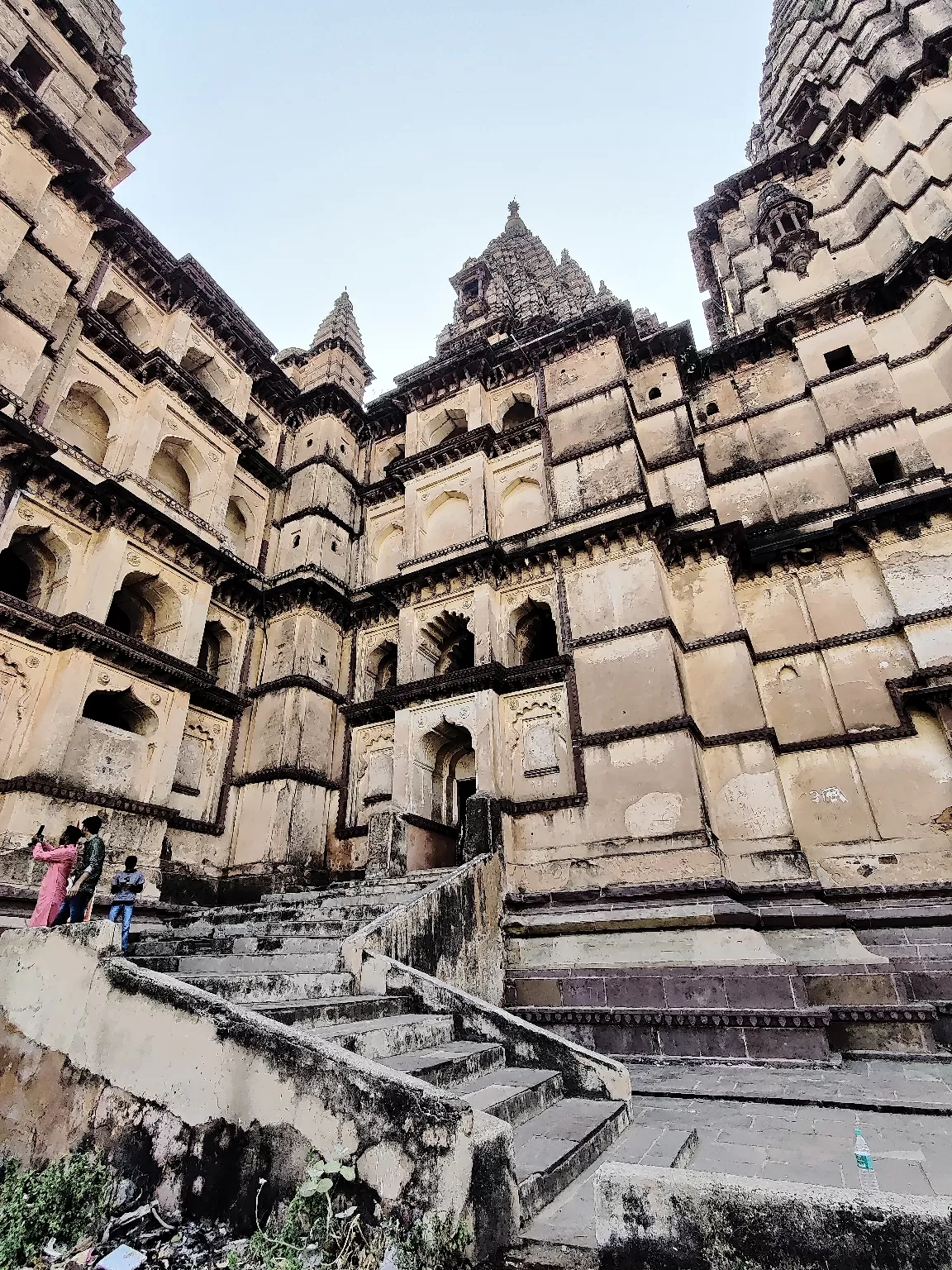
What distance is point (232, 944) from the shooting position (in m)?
8.91

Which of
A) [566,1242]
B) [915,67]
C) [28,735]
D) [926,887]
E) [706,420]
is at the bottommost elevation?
[566,1242]

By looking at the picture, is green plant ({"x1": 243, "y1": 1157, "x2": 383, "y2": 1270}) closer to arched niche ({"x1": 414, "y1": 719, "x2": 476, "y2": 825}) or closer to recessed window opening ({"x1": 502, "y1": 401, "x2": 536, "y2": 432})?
arched niche ({"x1": 414, "y1": 719, "x2": 476, "y2": 825})

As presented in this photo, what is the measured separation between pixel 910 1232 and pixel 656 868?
374 inches

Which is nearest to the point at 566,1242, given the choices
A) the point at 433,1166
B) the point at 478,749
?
the point at 433,1166

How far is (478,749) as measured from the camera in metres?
14.2

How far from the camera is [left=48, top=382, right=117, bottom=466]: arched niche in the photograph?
15781 millimetres

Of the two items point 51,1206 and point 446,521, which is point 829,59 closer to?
point 446,521

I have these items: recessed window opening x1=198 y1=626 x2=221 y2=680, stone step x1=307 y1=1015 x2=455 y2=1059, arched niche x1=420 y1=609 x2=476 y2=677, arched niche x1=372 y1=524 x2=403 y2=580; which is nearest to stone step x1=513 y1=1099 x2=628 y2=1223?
stone step x1=307 y1=1015 x2=455 y2=1059

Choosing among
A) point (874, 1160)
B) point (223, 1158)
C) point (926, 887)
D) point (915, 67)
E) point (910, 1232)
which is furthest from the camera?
point (915, 67)

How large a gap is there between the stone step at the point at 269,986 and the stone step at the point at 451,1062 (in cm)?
133

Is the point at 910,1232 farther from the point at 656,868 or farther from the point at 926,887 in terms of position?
the point at 926,887

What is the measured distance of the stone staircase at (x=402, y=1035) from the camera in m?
4.54

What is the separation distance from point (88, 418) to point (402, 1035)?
16.9m

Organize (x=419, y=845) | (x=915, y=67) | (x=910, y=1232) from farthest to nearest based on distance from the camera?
(x=915, y=67) < (x=419, y=845) < (x=910, y=1232)
